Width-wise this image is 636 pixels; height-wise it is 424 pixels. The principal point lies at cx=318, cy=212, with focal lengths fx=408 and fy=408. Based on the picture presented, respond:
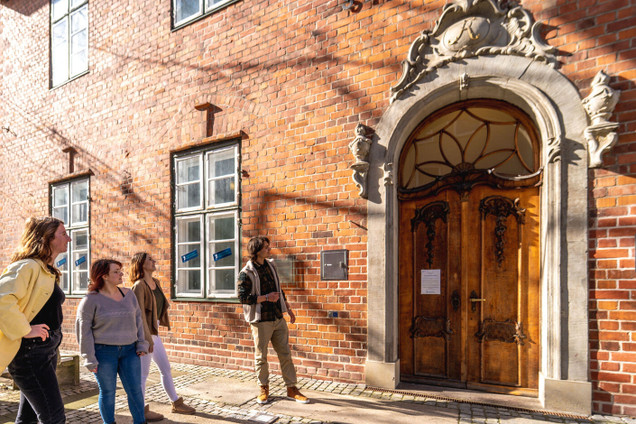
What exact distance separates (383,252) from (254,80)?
302cm

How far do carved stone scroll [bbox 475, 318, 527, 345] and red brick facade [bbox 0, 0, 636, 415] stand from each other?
69 cm

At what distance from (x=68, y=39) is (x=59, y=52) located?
0.44 meters

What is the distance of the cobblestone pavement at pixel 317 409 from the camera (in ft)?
12.5

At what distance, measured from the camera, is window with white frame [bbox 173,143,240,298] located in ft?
19.5

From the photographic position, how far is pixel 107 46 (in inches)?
291

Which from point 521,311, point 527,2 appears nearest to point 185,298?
point 521,311

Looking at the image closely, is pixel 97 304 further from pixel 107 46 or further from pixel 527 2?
pixel 107 46

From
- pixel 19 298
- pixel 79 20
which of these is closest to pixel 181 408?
pixel 19 298

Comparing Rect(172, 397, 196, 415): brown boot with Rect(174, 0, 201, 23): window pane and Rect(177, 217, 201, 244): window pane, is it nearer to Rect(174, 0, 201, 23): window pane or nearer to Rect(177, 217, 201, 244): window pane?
Rect(177, 217, 201, 244): window pane

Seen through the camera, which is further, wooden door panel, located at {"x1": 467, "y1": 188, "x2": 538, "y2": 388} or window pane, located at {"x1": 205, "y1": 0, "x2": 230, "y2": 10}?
window pane, located at {"x1": 205, "y1": 0, "x2": 230, "y2": 10}

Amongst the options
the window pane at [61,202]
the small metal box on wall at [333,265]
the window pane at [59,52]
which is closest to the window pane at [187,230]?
the small metal box on wall at [333,265]

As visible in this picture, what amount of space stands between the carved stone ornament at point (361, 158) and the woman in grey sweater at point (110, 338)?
2667mm

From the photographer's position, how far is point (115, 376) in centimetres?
322

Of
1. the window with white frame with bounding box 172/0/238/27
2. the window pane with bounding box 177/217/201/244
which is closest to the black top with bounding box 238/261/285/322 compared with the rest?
the window pane with bounding box 177/217/201/244
